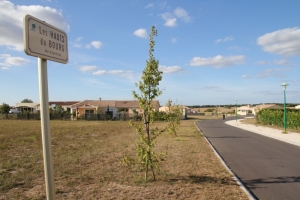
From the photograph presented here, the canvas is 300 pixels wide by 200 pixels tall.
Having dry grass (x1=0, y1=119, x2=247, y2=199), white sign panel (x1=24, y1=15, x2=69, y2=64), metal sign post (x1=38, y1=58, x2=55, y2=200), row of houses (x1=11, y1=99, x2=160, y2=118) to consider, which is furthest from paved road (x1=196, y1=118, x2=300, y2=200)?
row of houses (x1=11, y1=99, x2=160, y2=118)

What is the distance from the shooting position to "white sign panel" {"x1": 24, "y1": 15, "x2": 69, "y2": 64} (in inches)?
80.2

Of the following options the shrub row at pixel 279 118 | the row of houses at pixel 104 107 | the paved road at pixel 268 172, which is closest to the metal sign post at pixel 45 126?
the paved road at pixel 268 172

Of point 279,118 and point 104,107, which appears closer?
point 279,118

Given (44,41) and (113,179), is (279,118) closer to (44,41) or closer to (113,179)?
(113,179)

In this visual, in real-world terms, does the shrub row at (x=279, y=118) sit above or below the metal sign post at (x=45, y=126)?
below

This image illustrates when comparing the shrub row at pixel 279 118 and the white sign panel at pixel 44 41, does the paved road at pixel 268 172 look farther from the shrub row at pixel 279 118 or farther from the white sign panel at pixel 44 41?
the shrub row at pixel 279 118

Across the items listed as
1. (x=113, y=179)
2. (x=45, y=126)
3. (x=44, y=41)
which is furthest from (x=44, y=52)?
(x=113, y=179)

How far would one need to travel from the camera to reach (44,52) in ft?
7.17

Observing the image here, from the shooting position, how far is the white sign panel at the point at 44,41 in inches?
80.2

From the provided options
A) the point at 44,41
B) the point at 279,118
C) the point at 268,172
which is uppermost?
the point at 44,41

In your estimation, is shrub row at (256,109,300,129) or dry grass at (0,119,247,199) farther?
shrub row at (256,109,300,129)

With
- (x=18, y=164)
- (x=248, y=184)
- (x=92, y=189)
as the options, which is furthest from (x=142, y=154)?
(x=18, y=164)

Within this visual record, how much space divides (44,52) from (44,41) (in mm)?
104

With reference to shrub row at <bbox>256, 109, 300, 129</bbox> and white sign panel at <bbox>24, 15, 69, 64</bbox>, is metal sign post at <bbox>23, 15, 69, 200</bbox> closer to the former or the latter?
white sign panel at <bbox>24, 15, 69, 64</bbox>
